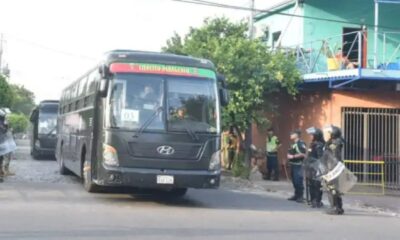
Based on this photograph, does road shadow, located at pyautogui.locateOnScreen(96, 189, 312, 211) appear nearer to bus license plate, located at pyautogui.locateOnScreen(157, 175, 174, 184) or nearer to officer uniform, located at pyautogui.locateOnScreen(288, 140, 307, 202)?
officer uniform, located at pyautogui.locateOnScreen(288, 140, 307, 202)

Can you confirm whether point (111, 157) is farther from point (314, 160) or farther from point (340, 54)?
point (340, 54)

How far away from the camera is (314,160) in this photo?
1395 centimetres

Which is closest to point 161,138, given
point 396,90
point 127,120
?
point 127,120

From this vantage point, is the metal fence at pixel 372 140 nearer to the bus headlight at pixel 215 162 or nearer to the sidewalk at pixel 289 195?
the sidewalk at pixel 289 195

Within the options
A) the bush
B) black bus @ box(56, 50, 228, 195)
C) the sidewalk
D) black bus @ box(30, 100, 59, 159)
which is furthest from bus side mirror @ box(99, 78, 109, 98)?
black bus @ box(30, 100, 59, 159)

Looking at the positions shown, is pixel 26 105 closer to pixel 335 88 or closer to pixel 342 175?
pixel 335 88

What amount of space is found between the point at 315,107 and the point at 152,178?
11179 millimetres

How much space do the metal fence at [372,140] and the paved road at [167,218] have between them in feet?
20.0

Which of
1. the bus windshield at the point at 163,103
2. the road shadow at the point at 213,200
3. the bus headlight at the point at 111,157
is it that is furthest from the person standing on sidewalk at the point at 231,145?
the bus headlight at the point at 111,157

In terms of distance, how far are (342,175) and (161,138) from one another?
12.2ft

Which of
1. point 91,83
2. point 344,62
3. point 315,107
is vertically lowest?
point 315,107

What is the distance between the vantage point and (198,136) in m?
12.7

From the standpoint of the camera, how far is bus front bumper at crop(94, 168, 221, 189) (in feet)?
40.2

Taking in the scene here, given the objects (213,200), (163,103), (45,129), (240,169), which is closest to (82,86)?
(213,200)
